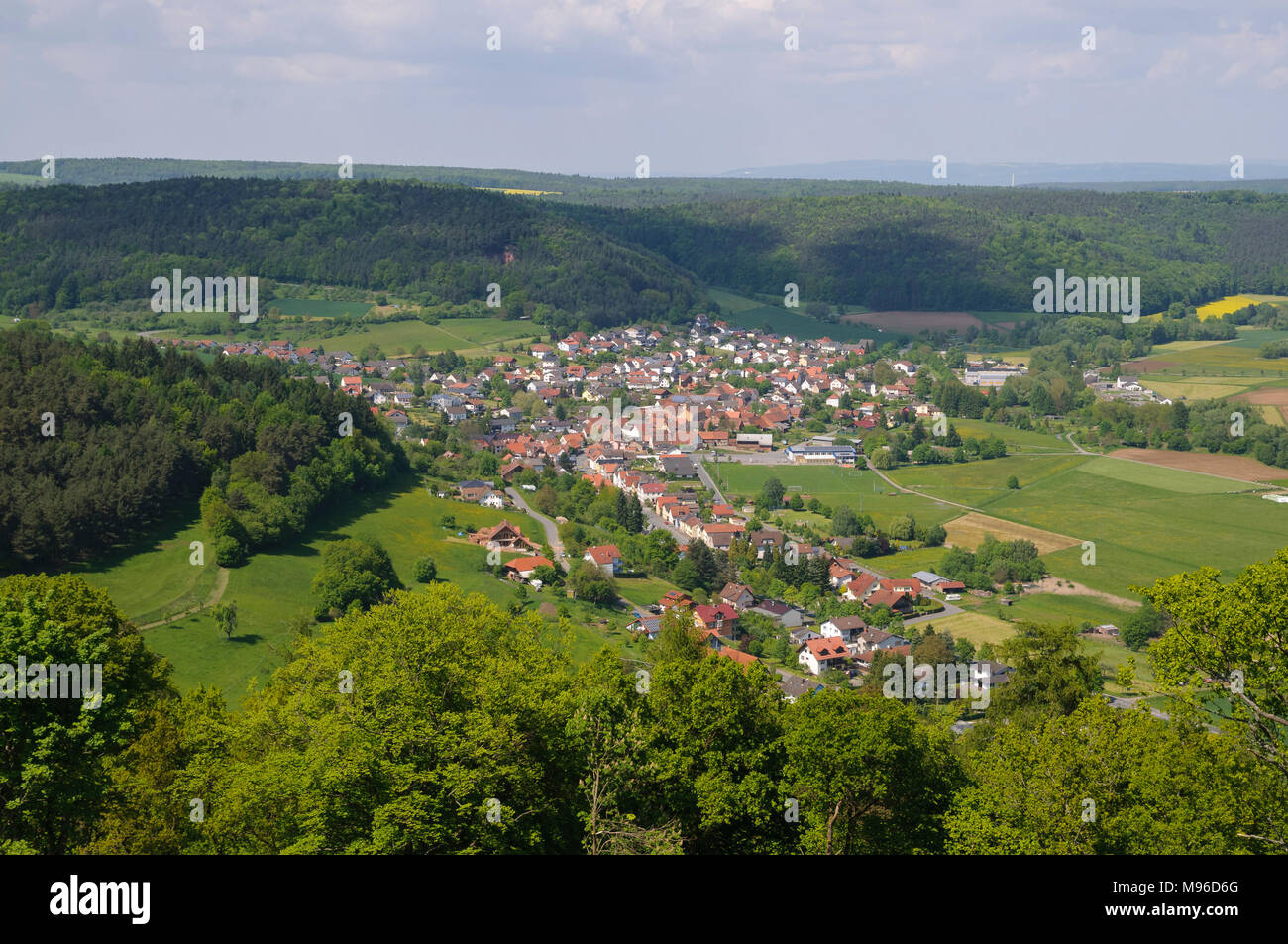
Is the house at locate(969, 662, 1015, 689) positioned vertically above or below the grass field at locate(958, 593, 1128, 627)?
below

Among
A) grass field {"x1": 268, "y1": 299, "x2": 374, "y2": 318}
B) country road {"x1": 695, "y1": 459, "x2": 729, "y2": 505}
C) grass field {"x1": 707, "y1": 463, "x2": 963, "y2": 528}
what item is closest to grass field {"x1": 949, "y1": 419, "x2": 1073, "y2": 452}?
grass field {"x1": 707, "y1": 463, "x2": 963, "y2": 528}

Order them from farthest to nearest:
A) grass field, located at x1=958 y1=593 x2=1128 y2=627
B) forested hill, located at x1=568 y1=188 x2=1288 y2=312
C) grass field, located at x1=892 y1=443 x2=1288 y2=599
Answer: forested hill, located at x1=568 y1=188 x2=1288 y2=312 < grass field, located at x1=892 y1=443 x2=1288 y2=599 < grass field, located at x1=958 y1=593 x2=1128 y2=627

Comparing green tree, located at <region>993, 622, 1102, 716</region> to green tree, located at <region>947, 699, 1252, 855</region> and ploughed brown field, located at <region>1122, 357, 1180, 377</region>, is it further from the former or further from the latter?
ploughed brown field, located at <region>1122, 357, 1180, 377</region>

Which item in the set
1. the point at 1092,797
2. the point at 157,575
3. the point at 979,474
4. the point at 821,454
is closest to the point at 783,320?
the point at 821,454

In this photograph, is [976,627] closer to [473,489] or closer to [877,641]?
[877,641]

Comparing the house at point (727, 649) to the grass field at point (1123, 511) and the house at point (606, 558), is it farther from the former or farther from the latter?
the grass field at point (1123, 511)

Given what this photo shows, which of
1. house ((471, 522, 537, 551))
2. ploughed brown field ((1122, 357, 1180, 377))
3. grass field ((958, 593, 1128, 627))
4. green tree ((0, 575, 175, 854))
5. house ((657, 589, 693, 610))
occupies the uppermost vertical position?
ploughed brown field ((1122, 357, 1180, 377))

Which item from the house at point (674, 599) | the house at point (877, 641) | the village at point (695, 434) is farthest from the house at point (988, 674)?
the house at point (674, 599)

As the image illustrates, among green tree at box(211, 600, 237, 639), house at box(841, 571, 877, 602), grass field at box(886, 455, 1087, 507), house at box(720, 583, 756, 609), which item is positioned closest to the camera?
green tree at box(211, 600, 237, 639)
